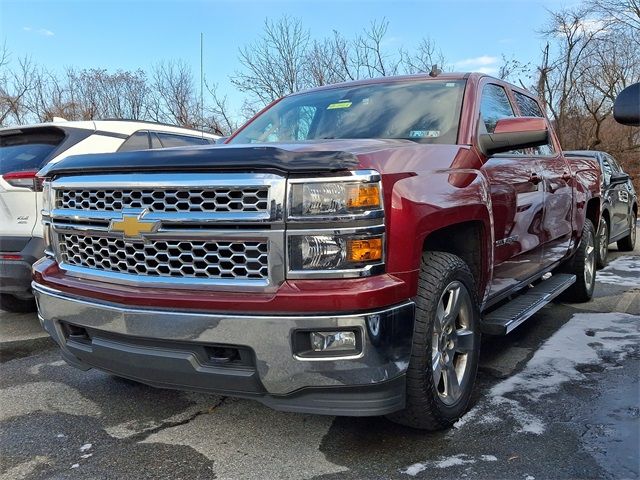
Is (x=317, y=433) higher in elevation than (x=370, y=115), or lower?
lower

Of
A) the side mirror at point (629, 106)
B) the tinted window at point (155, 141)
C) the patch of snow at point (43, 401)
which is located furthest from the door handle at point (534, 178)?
the tinted window at point (155, 141)

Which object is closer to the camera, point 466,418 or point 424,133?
point 466,418

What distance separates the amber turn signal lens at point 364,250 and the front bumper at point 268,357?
0.72 feet

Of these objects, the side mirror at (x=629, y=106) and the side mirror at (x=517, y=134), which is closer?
the side mirror at (x=629, y=106)

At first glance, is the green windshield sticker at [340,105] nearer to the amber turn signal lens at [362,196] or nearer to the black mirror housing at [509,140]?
the black mirror housing at [509,140]

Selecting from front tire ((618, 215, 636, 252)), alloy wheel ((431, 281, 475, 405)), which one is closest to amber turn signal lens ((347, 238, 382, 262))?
alloy wheel ((431, 281, 475, 405))

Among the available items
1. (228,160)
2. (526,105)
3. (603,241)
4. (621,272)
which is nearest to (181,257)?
(228,160)

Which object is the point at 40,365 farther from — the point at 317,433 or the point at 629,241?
the point at 629,241

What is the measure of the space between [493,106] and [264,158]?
7.41 feet

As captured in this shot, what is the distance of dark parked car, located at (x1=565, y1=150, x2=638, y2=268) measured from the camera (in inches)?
313

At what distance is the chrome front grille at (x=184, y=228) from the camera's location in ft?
7.43

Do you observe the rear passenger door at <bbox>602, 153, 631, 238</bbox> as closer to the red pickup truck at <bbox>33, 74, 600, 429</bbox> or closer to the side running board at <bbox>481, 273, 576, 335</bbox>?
the side running board at <bbox>481, 273, 576, 335</bbox>

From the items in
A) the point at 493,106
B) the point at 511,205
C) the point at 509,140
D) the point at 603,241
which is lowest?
the point at 603,241

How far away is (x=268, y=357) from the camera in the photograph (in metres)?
2.27
